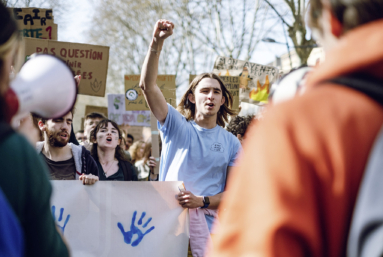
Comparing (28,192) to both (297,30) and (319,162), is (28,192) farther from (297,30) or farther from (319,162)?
(297,30)

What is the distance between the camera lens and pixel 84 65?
5.19 metres

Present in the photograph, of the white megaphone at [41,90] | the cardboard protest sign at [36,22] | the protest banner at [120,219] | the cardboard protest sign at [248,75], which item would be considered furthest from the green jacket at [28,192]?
the cardboard protest sign at [248,75]

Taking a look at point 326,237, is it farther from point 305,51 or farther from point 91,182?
point 305,51

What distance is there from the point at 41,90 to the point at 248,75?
763 centimetres

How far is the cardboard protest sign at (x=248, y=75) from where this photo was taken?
8.34m

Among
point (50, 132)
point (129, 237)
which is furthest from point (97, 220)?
point (50, 132)

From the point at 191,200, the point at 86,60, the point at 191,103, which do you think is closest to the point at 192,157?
the point at 191,200

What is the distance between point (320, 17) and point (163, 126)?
2.20 meters

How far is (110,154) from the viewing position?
4.76m

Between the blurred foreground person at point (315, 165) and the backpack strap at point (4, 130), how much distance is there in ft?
1.97

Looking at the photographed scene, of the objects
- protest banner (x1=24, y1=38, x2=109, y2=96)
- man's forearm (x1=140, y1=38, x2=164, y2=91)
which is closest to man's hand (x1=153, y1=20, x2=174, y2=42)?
man's forearm (x1=140, y1=38, x2=164, y2=91)

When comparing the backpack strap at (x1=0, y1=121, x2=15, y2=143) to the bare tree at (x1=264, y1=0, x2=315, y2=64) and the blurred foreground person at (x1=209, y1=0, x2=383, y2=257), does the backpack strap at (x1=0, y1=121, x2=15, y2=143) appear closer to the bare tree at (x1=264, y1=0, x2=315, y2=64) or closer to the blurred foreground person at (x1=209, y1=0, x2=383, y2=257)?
the blurred foreground person at (x1=209, y1=0, x2=383, y2=257)

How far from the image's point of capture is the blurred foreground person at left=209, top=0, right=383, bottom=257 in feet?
2.21

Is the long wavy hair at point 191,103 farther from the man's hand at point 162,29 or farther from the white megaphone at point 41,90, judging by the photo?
the white megaphone at point 41,90
